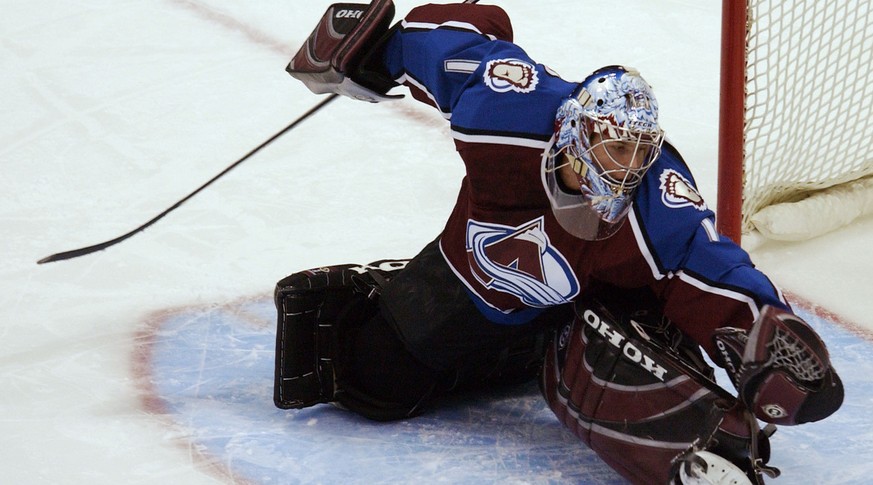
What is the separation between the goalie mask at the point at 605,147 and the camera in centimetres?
194

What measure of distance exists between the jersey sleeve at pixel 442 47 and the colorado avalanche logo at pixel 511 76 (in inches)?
2.7

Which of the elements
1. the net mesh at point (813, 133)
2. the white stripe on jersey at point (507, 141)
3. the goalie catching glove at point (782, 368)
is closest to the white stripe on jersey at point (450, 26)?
the white stripe on jersey at point (507, 141)

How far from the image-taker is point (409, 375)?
98.6 inches

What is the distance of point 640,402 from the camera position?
2.09 meters

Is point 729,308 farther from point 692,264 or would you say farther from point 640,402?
point 640,402

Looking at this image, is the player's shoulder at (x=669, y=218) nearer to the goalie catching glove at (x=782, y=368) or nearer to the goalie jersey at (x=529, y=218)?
the goalie jersey at (x=529, y=218)

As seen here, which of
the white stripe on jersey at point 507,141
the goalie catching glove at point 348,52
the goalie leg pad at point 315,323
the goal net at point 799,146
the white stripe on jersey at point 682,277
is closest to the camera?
the white stripe on jersey at point 682,277

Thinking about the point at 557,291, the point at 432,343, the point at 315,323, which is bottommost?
the point at 315,323

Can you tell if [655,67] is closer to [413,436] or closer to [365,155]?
[365,155]

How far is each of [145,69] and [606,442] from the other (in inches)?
107

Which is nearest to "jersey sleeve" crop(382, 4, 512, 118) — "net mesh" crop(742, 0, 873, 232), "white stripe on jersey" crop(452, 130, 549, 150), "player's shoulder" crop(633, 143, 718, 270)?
"white stripe on jersey" crop(452, 130, 549, 150)

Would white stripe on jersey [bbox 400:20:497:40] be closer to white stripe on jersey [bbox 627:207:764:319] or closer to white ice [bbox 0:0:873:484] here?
white stripe on jersey [bbox 627:207:764:319]

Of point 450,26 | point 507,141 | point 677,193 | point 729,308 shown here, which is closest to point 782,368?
point 729,308

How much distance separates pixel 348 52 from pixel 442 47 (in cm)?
23
